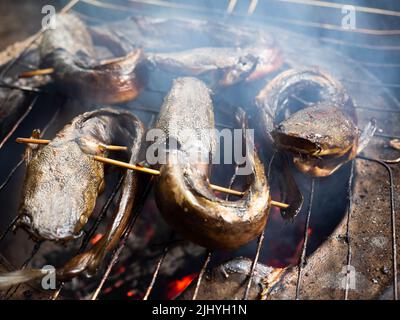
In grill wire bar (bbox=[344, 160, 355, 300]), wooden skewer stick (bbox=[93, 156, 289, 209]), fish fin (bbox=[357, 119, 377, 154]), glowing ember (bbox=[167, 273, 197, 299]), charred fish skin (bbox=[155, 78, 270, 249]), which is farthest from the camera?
glowing ember (bbox=[167, 273, 197, 299])

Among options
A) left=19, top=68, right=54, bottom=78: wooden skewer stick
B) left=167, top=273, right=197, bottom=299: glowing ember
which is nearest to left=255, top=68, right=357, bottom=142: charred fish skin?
left=167, top=273, right=197, bottom=299: glowing ember

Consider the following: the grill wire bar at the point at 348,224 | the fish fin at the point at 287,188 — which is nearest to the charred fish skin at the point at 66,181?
the fish fin at the point at 287,188

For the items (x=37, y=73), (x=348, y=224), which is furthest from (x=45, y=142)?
(x=348, y=224)

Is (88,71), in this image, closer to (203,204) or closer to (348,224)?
(203,204)

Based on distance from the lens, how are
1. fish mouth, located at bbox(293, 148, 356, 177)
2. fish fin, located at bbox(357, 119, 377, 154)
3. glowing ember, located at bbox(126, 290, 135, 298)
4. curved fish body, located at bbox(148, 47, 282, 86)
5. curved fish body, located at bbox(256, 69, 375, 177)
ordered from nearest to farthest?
curved fish body, located at bbox(256, 69, 375, 177) → fish mouth, located at bbox(293, 148, 356, 177) → fish fin, located at bbox(357, 119, 377, 154) → glowing ember, located at bbox(126, 290, 135, 298) → curved fish body, located at bbox(148, 47, 282, 86)

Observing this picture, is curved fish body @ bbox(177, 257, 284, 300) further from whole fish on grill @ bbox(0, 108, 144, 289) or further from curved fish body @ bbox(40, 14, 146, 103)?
curved fish body @ bbox(40, 14, 146, 103)

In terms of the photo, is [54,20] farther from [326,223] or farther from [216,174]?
[326,223]

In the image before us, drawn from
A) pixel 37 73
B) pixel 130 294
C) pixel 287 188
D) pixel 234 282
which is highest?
pixel 37 73
